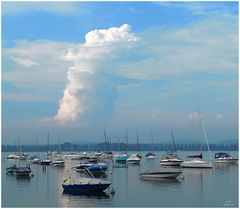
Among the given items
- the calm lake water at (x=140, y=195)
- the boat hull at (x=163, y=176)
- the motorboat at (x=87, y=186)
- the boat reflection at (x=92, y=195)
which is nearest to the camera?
the calm lake water at (x=140, y=195)

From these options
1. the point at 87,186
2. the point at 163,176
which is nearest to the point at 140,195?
the point at 87,186

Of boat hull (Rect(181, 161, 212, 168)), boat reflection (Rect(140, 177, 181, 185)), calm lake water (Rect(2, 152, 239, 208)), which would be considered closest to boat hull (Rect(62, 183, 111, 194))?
calm lake water (Rect(2, 152, 239, 208))

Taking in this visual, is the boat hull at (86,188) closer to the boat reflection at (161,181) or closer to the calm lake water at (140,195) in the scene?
the calm lake water at (140,195)

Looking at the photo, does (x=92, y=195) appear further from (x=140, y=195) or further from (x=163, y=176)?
(x=163, y=176)

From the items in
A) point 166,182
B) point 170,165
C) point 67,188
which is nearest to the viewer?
point 67,188

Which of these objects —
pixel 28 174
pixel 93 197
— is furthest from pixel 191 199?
pixel 28 174

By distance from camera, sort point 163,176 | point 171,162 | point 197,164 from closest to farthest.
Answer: point 163,176 → point 197,164 → point 171,162

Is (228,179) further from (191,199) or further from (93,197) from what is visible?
(93,197)

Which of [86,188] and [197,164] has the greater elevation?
[197,164]

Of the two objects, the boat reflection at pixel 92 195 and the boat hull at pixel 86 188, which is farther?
the boat hull at pixel 86 188

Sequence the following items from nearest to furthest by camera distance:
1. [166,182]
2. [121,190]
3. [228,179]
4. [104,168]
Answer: [121,190], [166,182], [228,179], [104,168]

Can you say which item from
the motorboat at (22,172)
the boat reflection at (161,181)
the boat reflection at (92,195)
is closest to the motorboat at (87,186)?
the boat reflection at (92,195)

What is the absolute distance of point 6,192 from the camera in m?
36.8

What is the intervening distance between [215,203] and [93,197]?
823cm
